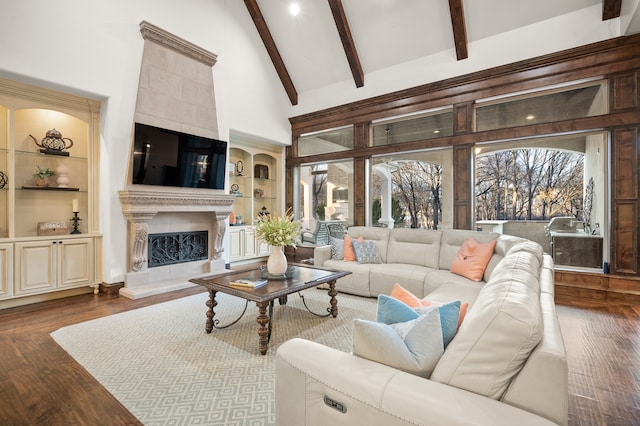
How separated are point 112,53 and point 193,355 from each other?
4218 millimetres

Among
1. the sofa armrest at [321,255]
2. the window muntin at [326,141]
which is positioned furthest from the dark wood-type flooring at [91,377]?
the window muntin at [326,141]

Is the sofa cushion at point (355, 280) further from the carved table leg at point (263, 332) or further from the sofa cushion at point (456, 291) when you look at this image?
the carved table leg at point (263, 332)

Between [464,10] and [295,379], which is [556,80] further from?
[295,379]

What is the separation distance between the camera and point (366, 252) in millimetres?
4457

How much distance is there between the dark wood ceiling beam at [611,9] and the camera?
12.9 feet

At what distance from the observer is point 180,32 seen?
16.7ft

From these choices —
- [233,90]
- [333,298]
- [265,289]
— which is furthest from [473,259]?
[233,90]

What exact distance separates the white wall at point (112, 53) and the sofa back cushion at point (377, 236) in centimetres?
303

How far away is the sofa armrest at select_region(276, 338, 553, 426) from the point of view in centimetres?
90

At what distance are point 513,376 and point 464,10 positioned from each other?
544 centimetres

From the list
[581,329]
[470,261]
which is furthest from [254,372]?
[581,329]

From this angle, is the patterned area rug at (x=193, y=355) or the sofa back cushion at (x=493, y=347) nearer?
the sofa back cushion at (x=493, y=347)

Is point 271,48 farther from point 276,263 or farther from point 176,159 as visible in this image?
point 276,263

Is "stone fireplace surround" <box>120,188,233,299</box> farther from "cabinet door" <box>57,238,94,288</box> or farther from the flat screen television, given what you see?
"cabinet door" <box>57,238,94,288</box>
